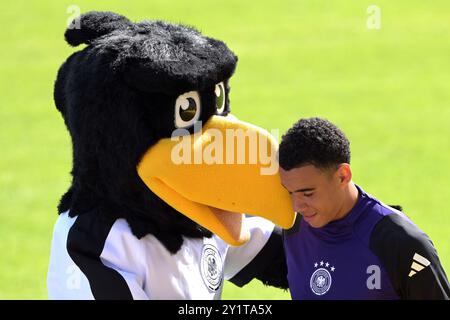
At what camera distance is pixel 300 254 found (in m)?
3.90

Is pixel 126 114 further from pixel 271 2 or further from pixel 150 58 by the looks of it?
pixel 271 2

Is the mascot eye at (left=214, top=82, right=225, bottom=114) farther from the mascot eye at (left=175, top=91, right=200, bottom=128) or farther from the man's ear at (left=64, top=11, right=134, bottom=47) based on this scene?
the man's ear at (left=64, top=11, right=134, bottom=47)

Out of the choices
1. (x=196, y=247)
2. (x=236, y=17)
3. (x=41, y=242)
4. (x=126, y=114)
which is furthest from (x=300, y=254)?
(x=236, y=17)

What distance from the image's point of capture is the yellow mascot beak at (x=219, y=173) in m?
3.75

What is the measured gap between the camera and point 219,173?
12.4 feet

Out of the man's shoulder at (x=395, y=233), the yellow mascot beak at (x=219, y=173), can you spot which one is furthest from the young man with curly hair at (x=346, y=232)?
the yellow mascot beak at (x=219, y=173)

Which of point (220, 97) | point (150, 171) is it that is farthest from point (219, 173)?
point (220, 97)

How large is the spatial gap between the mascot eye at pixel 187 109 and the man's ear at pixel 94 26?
16.5 inches

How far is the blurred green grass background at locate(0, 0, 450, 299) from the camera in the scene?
7.51 m

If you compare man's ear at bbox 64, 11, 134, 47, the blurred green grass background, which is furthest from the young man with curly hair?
the blurred green grass background

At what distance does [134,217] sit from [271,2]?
10.2 meters

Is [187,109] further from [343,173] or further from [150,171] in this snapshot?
[343,173]

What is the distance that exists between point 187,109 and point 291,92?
259 inches

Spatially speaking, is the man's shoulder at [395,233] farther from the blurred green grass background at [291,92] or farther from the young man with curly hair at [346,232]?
the blurred green grass background at [291,92]
